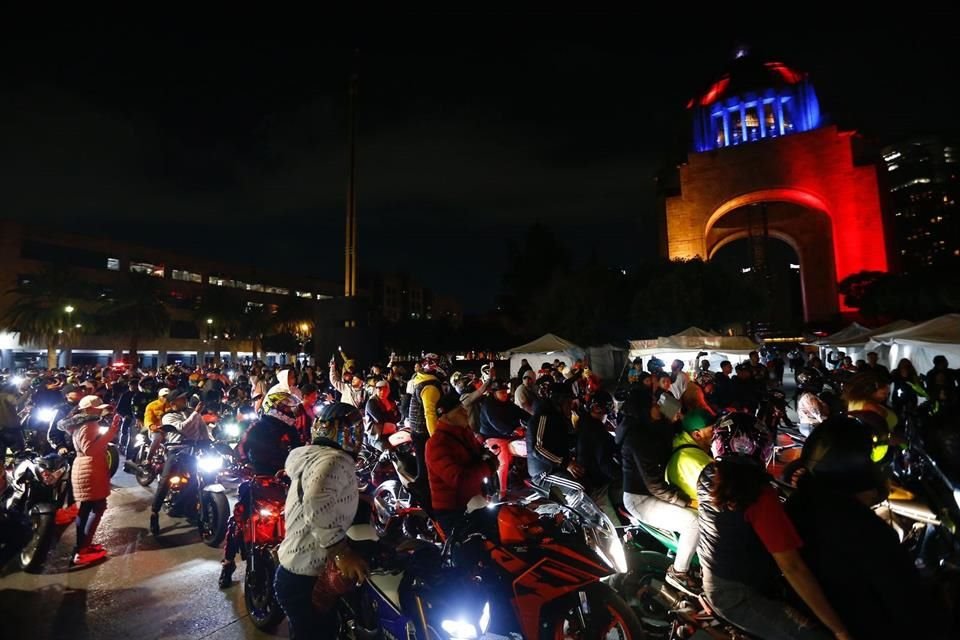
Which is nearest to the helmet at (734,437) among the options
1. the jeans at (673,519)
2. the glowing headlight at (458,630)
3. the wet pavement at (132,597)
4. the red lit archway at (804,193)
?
the jeans at (673,519)

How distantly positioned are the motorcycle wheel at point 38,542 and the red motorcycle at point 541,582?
16.2 ft

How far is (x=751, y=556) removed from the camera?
2.56m

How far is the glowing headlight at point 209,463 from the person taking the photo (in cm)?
687

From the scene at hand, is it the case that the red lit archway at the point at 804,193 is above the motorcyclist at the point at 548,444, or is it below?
above

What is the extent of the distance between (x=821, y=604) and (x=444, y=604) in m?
1.91

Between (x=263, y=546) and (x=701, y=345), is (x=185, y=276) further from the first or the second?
(x=263, y=546)

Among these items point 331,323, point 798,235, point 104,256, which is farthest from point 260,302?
point 798,235

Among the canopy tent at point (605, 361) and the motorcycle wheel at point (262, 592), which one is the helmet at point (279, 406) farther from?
the canopy tent at point (605, 361)

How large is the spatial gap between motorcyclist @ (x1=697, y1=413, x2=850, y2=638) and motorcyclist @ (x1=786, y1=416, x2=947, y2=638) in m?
0.07

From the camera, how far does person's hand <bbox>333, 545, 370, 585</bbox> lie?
2.73 metres

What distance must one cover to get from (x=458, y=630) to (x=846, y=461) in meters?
2.23

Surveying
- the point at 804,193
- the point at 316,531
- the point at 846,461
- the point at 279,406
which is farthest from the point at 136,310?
the point at 804,193

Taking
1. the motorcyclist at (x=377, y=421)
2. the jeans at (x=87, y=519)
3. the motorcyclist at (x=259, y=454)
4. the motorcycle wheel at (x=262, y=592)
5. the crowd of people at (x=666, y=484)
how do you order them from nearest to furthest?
the crowd of people at (x=666, y=484)
the motorcycle wheel at (x=262, y=592)
the motorcyclist at (x=259, y=454)
the jeans at (x=87, y=519)
the motorcyclist at (x=377, y=421)

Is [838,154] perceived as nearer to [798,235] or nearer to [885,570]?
[798,235]
